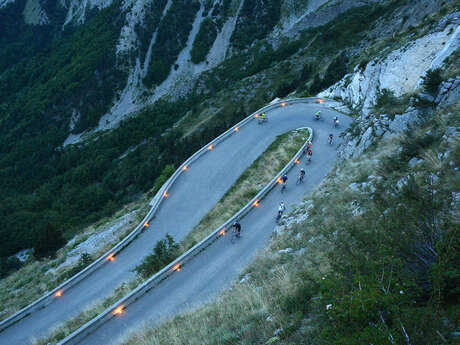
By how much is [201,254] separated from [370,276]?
10.7 m

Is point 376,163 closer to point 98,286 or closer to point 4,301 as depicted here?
point 98,286

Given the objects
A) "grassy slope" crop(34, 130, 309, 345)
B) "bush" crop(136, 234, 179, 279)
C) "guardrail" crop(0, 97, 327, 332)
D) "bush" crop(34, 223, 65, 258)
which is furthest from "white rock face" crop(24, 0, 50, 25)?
"bush" crop(136, 234, 179, 279)

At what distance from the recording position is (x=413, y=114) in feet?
38.1

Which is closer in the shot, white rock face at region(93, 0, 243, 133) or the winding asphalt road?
the winding asphalt road

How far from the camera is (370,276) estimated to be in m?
3.61

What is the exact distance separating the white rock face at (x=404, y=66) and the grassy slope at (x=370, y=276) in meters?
8.52

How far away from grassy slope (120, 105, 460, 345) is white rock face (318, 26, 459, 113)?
852cm

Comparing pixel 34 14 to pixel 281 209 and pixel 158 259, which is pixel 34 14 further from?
pixel 281 209

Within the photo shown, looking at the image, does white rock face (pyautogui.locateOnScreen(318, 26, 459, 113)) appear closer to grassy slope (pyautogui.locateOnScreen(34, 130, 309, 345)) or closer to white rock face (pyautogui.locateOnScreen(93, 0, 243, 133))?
grassy slope (pyautogui.locateOnScreen(34, 130, 309, 345))

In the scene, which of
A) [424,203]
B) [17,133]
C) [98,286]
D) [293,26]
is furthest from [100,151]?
[424,203]

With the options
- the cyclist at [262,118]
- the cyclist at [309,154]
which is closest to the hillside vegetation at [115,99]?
the cyclist at [262,118]

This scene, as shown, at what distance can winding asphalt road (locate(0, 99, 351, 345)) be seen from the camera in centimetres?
1130

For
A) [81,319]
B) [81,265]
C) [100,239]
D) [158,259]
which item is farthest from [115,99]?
[81,319]

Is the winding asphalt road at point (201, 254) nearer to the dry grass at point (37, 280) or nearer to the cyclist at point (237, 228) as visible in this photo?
the cyclist at point (237, 228)
